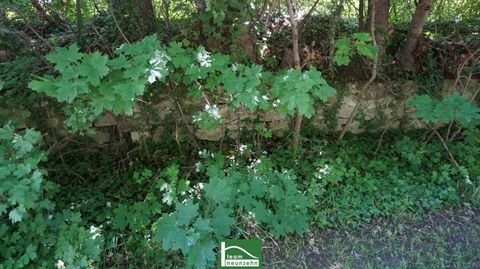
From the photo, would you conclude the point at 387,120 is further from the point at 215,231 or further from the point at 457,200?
the point at 215,231

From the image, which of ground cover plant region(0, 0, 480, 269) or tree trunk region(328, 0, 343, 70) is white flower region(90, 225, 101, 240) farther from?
tree trunk region(328, 0, 343, 70)

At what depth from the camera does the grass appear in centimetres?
269

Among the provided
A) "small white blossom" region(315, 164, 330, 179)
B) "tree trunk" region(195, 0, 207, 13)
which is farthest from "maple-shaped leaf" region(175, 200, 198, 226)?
"tree trunk" region(195, 0, 207, 13)

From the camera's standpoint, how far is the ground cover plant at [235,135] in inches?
97.0

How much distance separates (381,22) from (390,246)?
2.10 metres

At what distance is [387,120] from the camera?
158 inches

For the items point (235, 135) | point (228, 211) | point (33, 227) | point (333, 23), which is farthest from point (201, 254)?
point (333, 23)

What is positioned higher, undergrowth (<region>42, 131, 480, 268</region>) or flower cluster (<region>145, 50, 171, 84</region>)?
flower cluster (<region>145, 50, 171, 84</region>)

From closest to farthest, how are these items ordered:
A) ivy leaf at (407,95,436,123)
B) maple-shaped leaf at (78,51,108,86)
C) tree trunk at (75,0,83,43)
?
maple-shaped leaf at (78,51,108,86) < ivy leaf at (407,95,436,123) < tree trunk at (75,0,83,43)

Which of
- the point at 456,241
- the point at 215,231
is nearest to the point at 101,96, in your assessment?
the point at 215,231

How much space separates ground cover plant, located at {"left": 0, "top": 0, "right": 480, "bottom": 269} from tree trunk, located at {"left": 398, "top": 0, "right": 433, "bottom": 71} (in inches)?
0.5

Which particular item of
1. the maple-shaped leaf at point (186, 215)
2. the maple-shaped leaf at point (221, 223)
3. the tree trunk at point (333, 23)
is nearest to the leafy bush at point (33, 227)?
the maple-shaped leaf at point (186, 215)

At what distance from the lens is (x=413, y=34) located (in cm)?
387

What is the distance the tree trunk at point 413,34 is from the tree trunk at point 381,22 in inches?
9.7
